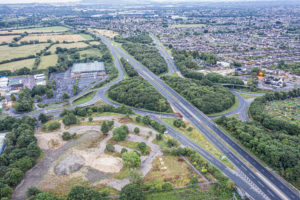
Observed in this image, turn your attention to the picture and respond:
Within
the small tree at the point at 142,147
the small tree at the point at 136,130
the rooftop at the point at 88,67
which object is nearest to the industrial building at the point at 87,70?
the rooftop at the point at 88,67

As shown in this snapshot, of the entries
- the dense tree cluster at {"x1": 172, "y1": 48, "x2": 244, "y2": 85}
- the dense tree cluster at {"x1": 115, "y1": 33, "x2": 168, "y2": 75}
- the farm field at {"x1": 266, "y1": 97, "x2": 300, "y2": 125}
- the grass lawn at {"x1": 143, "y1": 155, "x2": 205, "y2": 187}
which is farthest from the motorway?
the farm field at {"x1": 266, "y1": 97, "x2": 300, "y2": 125}

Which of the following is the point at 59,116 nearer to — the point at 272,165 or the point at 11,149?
the point at 11,149

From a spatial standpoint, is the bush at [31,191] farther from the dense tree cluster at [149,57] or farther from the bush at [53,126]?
the dense tree cluster at [149,57]

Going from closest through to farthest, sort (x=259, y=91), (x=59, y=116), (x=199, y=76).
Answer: (x=59, y=116)
(x=259, y=91)
(x=199, y=76)

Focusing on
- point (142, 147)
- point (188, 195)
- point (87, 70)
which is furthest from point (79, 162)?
point (87, 70)

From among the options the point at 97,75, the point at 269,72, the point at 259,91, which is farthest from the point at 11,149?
the point at 269,72
